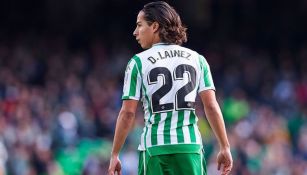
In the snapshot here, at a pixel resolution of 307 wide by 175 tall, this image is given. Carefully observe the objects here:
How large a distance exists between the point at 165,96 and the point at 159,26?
21.0 inches

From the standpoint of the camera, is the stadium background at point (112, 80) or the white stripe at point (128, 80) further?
the stadium background at point (112, 80)

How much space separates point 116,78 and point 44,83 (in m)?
1.58

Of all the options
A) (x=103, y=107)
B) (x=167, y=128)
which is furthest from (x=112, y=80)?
(x=167, y=128)

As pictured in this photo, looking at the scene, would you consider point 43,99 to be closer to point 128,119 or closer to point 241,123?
point 241,123

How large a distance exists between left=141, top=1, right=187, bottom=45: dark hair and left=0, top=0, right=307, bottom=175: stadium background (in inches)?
269

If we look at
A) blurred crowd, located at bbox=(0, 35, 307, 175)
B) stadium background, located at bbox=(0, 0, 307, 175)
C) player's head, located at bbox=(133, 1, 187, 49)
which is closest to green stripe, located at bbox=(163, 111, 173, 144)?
player's head, located at bbox=(133, 1, 187, 49)

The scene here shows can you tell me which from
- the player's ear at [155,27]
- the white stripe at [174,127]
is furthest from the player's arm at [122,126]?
the player's ear at [155,27]

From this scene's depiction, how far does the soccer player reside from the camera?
7414 mm

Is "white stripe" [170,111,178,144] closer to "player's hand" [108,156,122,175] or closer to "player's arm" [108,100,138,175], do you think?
"player's arm" [108,100,138,175]

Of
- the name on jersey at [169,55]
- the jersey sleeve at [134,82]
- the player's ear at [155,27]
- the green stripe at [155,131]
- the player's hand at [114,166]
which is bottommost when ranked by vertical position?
the player's hand at [114,166]

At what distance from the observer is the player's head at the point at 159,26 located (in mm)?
7512

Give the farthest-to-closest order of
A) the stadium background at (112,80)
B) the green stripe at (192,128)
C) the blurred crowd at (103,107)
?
the stadium background at (112,80) < the blurred crowd at (103,107) < the green stripe at (192,128)

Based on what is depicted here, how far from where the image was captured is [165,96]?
741cm

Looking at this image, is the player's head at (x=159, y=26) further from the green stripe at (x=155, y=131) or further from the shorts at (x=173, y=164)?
the shorts at (x=173, y=164)
